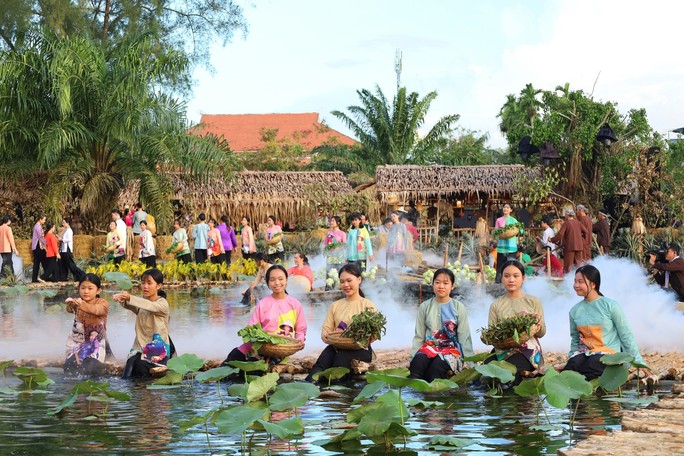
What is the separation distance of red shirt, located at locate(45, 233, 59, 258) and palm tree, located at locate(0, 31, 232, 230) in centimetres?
364

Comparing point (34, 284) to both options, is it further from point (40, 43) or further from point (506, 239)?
point (506, 239)

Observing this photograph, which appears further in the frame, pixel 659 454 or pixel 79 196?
pixel 79 196

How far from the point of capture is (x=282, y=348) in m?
8.94

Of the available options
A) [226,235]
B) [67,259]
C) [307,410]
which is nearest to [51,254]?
[67,259]

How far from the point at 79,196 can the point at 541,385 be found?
20881 millimetres

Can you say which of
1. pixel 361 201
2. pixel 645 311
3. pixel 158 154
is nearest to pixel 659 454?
pixel 645 311

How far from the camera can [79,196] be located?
26188mm

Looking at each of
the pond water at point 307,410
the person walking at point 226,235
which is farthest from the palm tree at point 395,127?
the pond water at point 307,410

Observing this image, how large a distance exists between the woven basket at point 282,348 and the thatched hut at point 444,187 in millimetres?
A: 21344

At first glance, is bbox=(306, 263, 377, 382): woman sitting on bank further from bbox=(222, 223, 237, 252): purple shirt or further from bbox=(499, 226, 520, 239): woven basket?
bbox=(222, 223, 237, 252): purple shirt

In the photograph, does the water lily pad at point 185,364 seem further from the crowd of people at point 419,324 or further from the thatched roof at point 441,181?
the thatched roof at point 441,181

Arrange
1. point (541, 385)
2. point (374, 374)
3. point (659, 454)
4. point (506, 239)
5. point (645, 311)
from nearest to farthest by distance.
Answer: point (659, 454) → point (374, 374) → point (541, 385) → point (645, 311) → point (506, 239)

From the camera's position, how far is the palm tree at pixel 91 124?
968 inches

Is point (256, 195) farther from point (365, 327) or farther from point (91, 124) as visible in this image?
point (365, 327)
